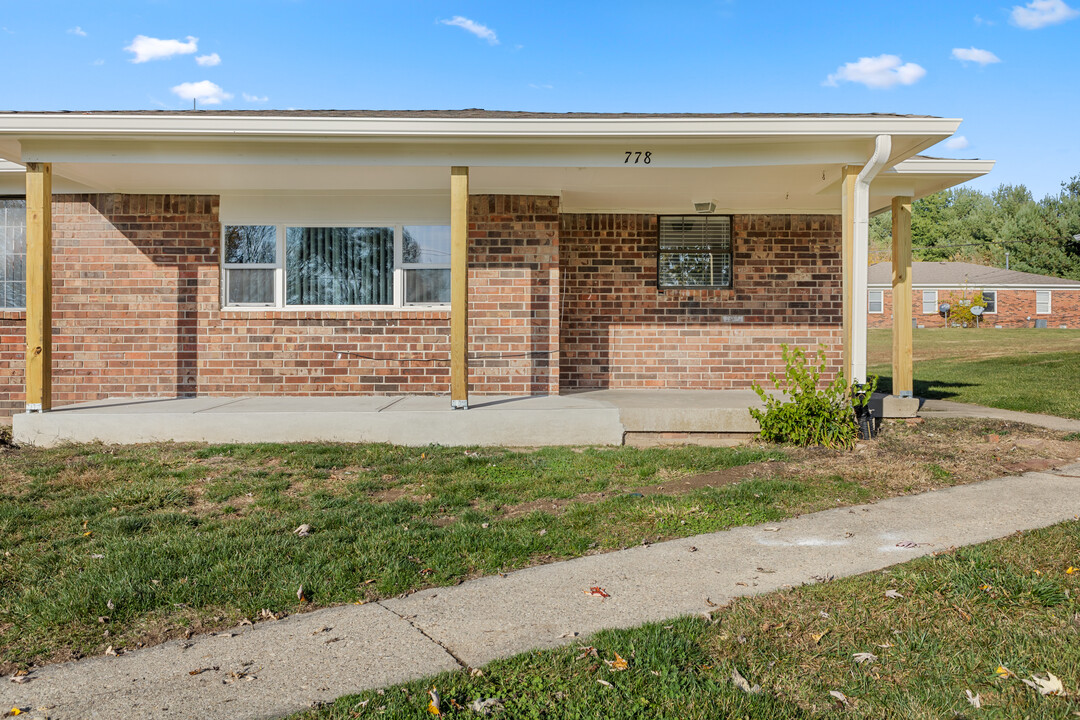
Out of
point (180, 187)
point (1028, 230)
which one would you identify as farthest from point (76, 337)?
point (1028, 230)

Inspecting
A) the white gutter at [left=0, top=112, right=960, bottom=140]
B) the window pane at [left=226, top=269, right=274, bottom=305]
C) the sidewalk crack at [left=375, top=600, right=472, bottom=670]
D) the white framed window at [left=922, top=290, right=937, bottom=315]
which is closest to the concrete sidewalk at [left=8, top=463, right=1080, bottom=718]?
the sidewalk crack at [left=375, top=600, right=472, bottom=670]

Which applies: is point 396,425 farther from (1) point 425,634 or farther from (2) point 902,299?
(2) point 902,299

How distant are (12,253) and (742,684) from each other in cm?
988

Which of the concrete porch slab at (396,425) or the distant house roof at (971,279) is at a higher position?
the distant house roof at (971,279)

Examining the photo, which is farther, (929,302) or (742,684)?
(929,302)

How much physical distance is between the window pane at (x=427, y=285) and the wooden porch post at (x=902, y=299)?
16.8 feet

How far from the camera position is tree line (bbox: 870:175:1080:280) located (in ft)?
137

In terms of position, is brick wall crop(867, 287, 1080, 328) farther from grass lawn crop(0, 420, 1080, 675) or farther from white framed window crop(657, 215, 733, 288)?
grass lawn crop(0, 420, 1080, 675)

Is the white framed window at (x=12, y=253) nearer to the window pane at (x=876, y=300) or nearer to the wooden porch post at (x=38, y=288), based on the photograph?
the wooden porch post at (x=38, y=288)

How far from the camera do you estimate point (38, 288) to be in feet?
23.3

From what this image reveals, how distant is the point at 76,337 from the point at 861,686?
9163 millimetres

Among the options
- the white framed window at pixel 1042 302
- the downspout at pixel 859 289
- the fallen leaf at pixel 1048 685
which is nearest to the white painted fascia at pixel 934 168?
the downspout at pixel 859 289

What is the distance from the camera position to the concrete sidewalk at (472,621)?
8.36ft

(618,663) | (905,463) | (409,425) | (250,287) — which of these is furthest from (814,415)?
(250,287)
